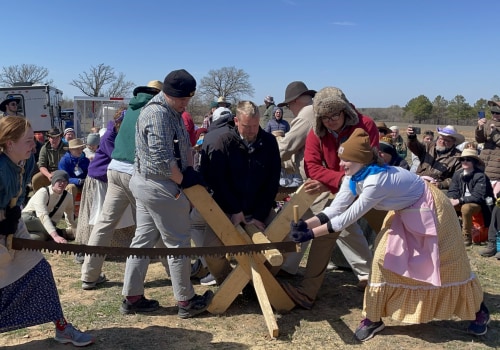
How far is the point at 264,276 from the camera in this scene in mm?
4285

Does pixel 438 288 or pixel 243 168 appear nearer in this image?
pixel 438 288

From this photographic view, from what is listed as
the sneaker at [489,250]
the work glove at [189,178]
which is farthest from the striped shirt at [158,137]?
the sneaker at [489,250]

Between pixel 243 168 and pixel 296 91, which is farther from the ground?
pixel 296 91

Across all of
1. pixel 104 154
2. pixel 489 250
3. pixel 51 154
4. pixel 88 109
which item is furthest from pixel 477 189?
pixel 88 109

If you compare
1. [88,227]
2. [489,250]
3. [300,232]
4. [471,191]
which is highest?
[300,232]

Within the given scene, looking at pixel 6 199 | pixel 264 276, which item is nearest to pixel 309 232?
pixel 264 276

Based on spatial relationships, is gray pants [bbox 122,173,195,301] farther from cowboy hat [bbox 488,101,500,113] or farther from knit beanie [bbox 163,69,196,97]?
cowboy hat [bbox 488,101,500,113]

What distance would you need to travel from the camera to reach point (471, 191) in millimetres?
7469

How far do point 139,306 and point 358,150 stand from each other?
8.07 feet

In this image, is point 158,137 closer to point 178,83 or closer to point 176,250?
point 178,83

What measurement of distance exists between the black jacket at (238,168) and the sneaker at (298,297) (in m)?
0.72

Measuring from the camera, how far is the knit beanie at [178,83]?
3.93 m

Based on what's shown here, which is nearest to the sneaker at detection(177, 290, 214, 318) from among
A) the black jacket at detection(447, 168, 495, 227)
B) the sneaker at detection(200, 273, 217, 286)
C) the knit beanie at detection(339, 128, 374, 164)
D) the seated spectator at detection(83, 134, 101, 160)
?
the sneaker at detection(200, 273, 217, 286)

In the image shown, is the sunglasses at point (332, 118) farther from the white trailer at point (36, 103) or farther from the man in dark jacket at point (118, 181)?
the white trailer at point (36, 103)
